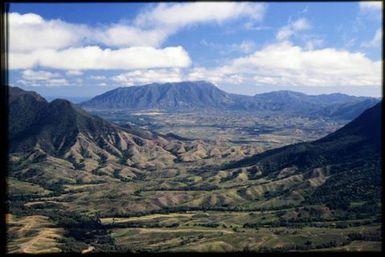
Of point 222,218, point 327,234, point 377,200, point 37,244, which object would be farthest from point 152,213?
point 377,200

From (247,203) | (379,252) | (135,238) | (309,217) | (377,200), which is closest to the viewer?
(379,252)

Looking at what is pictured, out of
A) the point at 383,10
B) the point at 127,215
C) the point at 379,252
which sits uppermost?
the point at 383,10

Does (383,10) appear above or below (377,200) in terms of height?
above

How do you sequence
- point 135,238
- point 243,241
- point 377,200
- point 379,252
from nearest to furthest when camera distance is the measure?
point 379,252, point 243,241, point 135,238, point 377,200

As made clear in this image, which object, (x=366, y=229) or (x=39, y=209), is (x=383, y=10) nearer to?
(x=366, y=229)

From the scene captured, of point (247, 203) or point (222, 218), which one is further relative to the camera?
point (247, 203)

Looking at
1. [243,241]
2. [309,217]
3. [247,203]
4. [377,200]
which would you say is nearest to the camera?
[243,241]

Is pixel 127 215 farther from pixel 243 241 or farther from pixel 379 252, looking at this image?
pixel 379 252

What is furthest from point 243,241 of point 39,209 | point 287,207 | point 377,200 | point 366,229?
point 39,209

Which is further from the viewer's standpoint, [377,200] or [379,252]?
[377,200]
